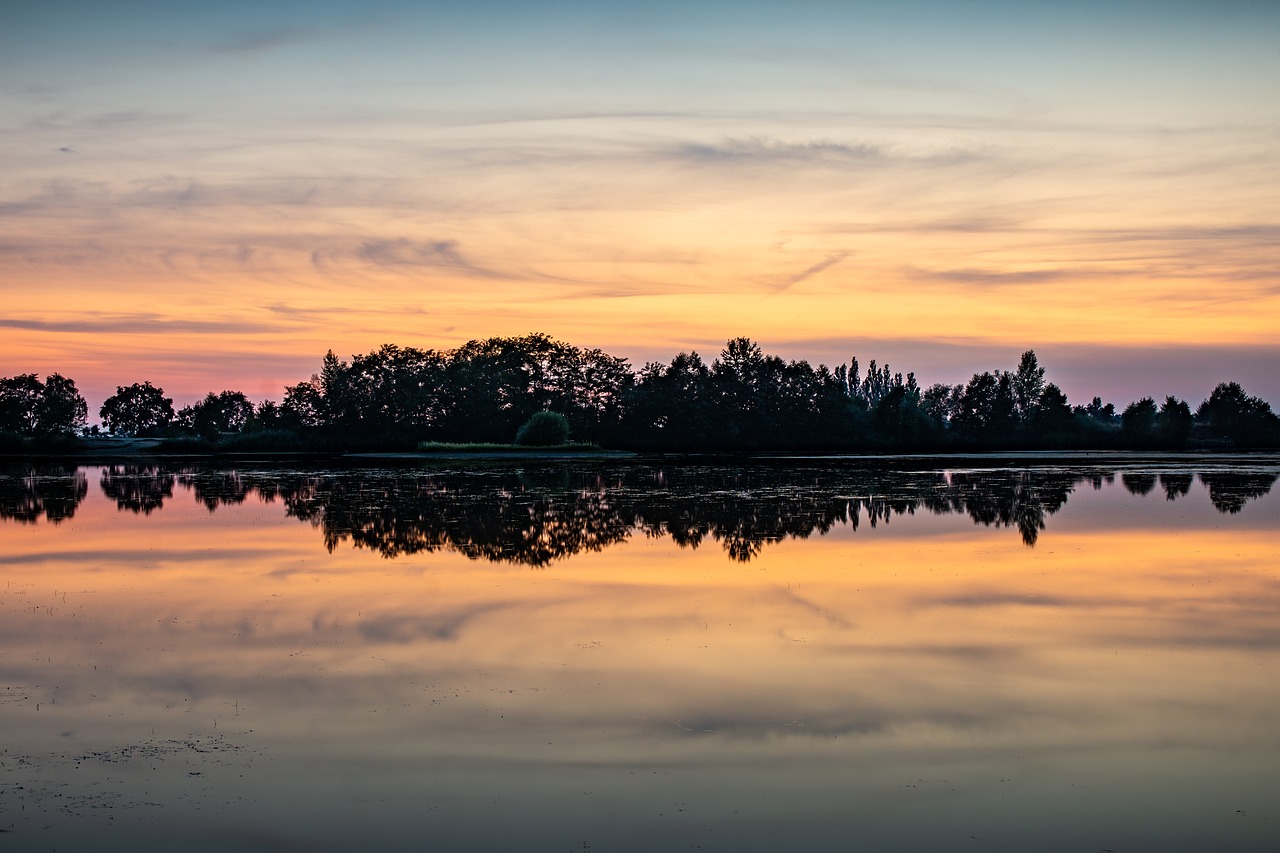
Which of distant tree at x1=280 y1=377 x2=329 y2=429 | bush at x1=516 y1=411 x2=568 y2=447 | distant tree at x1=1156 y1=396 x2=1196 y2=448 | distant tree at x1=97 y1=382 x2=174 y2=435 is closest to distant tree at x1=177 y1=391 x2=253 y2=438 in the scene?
distant tree at x1=97 y1=382 x2=174 y2=435

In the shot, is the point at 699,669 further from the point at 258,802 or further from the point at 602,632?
the point at 258,802

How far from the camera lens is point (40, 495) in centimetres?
3603

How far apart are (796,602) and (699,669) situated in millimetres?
3936

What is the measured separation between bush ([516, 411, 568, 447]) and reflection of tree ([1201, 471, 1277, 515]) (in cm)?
4622

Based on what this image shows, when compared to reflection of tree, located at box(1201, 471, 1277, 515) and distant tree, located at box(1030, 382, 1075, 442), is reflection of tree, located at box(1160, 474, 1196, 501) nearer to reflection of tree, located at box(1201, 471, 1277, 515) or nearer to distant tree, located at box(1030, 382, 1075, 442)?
reflection of tree, located at box(1201, 471, 1277, 515)

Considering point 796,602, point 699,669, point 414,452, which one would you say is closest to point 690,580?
point 796,602

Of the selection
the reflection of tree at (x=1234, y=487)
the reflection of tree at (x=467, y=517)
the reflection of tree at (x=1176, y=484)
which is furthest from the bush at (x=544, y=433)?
the reflection of tree at (x=1234, y=487)

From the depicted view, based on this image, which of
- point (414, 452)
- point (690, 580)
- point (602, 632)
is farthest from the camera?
point (414, 452)

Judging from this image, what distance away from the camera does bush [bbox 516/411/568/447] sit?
268ft

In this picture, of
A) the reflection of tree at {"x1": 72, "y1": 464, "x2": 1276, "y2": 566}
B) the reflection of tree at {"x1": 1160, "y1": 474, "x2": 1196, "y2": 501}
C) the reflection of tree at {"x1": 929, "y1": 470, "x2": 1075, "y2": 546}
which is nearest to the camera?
the reflection of tree at {"x1": 72, "y1": 464, "x2": 1276, "y2": 566}

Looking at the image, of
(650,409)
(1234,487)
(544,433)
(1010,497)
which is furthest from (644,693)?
(650,409)

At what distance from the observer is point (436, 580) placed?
52.8ft

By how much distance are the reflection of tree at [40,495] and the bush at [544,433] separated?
112ft

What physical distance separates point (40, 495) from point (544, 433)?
4755 centimetres
